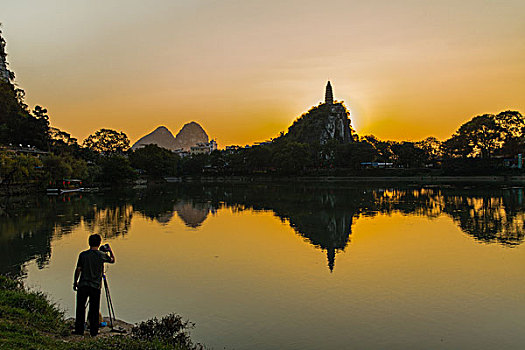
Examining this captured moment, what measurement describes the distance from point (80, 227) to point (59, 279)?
1203 cm

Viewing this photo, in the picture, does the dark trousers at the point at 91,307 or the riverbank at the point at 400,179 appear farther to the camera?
the riverbank at the point at 400,179

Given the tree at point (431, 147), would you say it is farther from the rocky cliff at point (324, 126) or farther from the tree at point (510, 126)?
the rocky cliff at point (324, 126)

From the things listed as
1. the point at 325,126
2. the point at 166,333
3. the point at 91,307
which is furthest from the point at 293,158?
the point at 91,307

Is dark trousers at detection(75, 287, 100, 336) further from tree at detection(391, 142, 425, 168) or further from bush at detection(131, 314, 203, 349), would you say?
tree at detection(391, 142, 425, 168)

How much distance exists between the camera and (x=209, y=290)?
11.9m

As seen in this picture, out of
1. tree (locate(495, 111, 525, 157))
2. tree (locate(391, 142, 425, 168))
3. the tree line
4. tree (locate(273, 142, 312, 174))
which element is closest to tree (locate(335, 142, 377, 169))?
the tree line

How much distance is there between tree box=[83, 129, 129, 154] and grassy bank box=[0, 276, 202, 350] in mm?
89622

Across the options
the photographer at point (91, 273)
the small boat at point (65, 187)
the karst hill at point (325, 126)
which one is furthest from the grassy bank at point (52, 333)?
the karst hill at point (325, 126)

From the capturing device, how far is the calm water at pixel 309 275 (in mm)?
8922

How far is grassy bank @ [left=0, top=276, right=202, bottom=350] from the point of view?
6.09 m

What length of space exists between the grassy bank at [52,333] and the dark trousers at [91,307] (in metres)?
0.17

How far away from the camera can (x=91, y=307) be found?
7047 mm

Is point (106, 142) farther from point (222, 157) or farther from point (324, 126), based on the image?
point (324, 126)

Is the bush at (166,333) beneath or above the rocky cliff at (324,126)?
beneath
